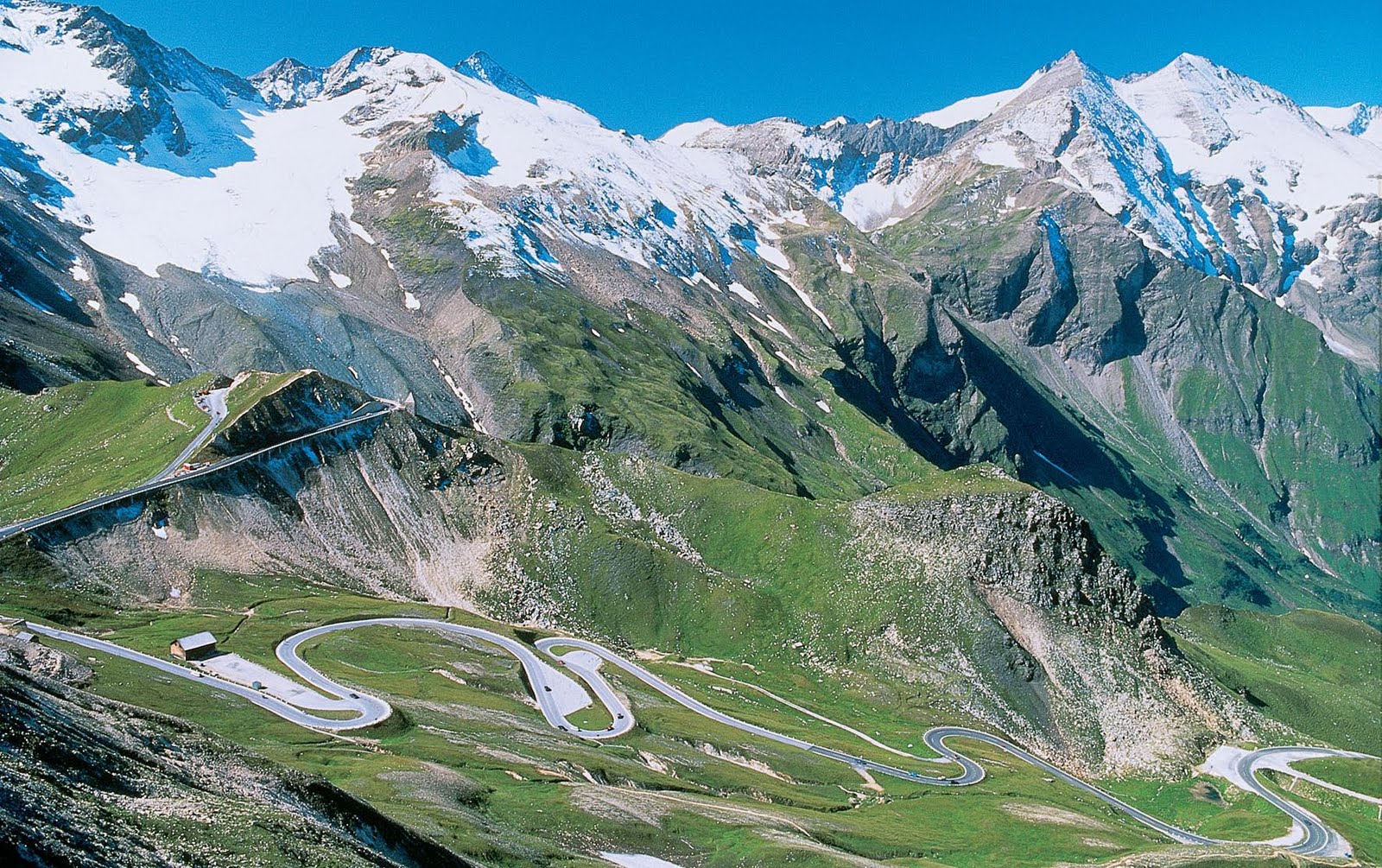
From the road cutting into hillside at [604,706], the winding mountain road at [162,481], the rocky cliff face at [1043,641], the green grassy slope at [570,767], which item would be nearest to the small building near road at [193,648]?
the road cutting into hillside at [604,706]

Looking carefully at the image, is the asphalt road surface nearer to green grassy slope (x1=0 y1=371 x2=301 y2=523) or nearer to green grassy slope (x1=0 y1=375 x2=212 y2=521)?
green grassy slope (x1=0 y1=371 x2=301 y2=523)

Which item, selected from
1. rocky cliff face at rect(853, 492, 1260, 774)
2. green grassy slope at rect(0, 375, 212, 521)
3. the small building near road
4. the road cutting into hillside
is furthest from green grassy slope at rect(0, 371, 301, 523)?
rocky cliff face at rect(853, 492, 1260, 774)

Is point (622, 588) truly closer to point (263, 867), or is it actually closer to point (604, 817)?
point (604, 817)

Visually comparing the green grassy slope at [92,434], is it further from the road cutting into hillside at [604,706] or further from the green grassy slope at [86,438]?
the road cutting into hillside at [604,706]

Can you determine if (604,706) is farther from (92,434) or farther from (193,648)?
(92,434)

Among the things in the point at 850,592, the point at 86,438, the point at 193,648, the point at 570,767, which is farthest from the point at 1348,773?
the point at 86,438

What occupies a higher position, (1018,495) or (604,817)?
(1018,495)

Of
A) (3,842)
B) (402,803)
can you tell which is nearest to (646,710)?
(402,803)
